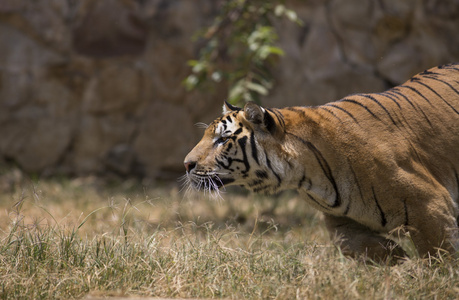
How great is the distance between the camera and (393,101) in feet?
11.6

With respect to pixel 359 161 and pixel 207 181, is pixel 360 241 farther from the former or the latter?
pixel 207 181

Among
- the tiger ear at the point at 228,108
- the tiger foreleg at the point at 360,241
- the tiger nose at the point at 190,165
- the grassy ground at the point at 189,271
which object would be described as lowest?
the tiger foreleg at the point at 360,241

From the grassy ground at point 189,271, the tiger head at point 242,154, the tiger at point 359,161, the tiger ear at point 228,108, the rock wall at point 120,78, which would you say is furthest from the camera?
the rock wall at point 120,78

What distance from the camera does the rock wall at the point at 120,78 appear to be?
7.01 metres

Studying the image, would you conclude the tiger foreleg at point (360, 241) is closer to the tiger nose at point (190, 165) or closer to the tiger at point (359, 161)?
the tiger at point (359, 161)

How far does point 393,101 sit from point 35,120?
528 cm

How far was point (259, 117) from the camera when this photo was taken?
332cm

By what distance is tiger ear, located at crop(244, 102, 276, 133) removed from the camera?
3.29 metres

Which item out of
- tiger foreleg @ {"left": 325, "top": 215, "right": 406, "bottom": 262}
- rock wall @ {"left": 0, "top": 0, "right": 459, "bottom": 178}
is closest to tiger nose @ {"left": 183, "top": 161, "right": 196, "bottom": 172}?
tiger foreleg @ {"left": 325, "top": 215, "right": 406, "bottom": 262}

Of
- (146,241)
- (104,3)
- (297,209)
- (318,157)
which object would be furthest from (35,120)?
(318,157)

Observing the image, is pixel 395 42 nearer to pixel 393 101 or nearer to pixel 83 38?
pixel 393 101

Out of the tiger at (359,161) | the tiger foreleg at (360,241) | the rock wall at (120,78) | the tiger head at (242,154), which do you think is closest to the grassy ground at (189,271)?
the tiger foreleg at (360,241)

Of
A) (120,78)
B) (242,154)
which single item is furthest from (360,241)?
(120,78)

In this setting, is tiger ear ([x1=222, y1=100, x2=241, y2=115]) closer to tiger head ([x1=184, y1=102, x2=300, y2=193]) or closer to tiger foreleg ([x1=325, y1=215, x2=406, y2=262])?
tiger head ([x1=184, y1=102, x2=300, y2=193])
